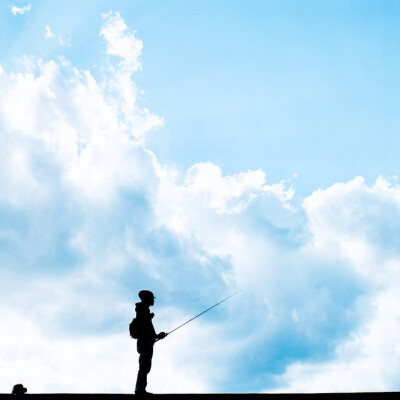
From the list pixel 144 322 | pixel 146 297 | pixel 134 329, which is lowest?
pixel 134 329

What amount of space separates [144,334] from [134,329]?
0.20m

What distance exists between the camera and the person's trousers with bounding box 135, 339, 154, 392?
24.0 feet

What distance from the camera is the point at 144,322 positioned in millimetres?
7750

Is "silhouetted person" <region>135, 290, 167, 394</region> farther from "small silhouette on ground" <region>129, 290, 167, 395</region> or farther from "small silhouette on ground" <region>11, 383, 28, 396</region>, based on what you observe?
"small silhouette on ground" <region>11, 383, 28, 396</region>
